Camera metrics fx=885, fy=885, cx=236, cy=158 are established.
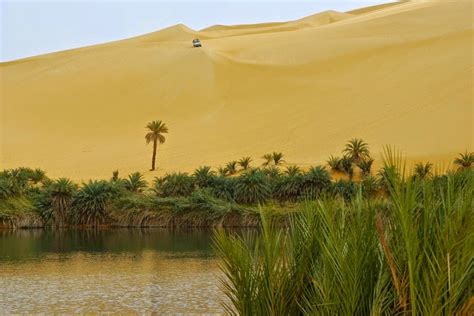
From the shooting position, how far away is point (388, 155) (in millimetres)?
6012

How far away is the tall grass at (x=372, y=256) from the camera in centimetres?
580

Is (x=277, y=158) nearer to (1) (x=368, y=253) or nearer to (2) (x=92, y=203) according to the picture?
(2) (x=92, y=203)

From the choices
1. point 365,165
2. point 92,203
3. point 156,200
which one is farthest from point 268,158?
point 92,203

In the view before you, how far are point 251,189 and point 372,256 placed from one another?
122 ft

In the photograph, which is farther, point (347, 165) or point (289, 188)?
point (347, 165)

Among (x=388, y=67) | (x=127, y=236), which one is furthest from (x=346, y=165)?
(x=388, y=67)

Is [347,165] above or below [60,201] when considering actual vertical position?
above

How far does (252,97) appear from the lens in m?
72.4

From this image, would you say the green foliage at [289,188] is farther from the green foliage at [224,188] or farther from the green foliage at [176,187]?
the green foliage at [176,187]

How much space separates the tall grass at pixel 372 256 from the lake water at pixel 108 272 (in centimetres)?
1289

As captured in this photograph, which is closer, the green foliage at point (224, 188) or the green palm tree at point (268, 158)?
the green foliage at point (224, 188)

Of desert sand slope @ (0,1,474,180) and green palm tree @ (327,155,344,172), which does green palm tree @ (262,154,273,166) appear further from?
green palm tree @ (327,155,344,172)

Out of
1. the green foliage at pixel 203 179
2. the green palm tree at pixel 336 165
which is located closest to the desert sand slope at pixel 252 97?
the green palm tree at pixel 336 165

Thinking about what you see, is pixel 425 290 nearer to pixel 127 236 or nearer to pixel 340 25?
pixel 127 236
